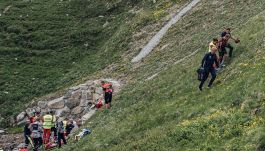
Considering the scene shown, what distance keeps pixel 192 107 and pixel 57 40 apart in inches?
1715

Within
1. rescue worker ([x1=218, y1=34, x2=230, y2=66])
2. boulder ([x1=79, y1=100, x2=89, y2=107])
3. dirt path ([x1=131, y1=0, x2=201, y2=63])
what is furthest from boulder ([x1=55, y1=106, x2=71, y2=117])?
rescue worker ([x1=218, y1=34, x2=230, y2=66])

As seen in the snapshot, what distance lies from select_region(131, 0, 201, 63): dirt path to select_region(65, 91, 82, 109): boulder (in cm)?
856

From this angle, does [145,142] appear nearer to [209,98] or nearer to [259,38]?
[209,98]

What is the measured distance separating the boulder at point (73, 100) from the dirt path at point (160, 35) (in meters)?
8.56

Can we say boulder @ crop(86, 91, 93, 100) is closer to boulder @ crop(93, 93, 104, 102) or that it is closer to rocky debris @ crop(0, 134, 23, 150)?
boulder @ crop(93, 93, 104, 102)

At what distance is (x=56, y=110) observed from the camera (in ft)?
148

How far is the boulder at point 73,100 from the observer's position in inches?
1750

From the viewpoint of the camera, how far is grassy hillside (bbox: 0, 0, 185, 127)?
54938mm

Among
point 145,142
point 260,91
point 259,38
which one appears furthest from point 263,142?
point 259,38

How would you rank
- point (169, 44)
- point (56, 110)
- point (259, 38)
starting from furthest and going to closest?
1. point (169, 44)
2. point (56, 110)
3. point (259, 38)

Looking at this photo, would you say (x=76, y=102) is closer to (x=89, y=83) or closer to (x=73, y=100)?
(x=73, y=100)

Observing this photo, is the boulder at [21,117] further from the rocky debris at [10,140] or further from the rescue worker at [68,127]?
the rescue worker at [68,127]

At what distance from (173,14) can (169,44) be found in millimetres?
12575

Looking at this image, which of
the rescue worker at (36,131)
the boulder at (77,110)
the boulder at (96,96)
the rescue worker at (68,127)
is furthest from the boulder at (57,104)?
the rescue worker at (36,131)
